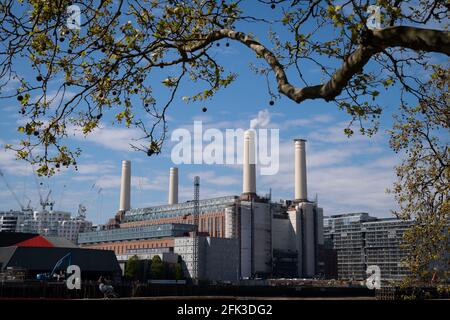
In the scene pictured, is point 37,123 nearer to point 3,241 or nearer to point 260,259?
point 3,241

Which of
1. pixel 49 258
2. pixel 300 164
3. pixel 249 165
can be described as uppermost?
pixel 300 164

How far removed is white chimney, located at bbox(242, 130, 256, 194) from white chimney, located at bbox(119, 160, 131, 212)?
138 feet

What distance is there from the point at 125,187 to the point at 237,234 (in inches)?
1919

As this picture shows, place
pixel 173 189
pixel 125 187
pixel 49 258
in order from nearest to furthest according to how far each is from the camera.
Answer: pixel 49 258
pixel 125 187
pixel 173 189

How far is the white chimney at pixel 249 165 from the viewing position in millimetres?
158250

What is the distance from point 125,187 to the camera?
19088cm

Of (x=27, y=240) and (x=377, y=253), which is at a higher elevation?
(x=27, y=240)

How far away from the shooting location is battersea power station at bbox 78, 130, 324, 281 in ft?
504

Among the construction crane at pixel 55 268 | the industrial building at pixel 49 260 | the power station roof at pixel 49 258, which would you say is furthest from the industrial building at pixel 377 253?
the construction crane at pixel 55 268

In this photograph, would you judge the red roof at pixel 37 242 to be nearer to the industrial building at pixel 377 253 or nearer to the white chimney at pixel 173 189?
the white chimney at pixel 173 189

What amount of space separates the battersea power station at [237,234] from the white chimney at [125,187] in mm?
335

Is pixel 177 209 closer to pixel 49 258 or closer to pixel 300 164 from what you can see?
pixel 300 164

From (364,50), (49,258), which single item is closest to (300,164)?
(49,258)

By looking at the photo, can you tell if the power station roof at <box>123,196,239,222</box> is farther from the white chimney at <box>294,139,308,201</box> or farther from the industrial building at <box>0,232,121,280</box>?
the industrial building at <box>0,232,121,280</box>
